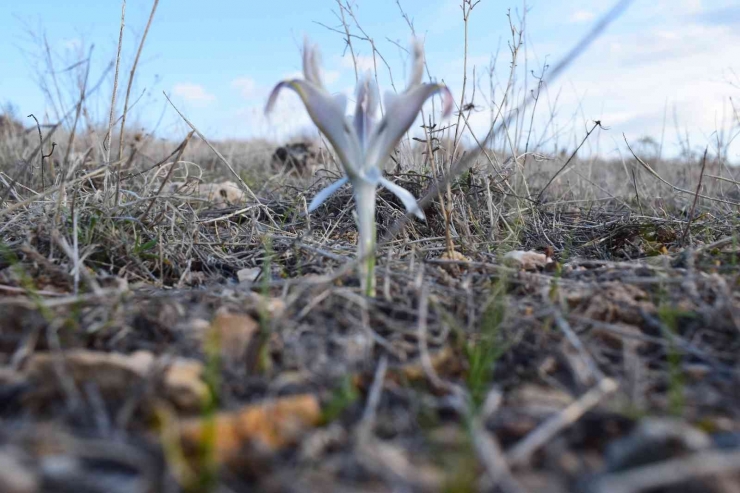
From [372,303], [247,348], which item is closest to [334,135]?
[372,303]

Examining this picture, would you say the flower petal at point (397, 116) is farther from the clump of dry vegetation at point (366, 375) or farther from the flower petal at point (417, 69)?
the clump of dry vegetation at point (366, 375)

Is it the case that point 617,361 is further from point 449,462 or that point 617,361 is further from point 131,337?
point 131,337

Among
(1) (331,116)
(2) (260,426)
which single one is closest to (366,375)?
(2) (260,426)

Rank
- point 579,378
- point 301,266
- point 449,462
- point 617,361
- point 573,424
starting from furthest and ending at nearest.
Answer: point 301,266 < point 617,361 < point 579,378 < point 573,424 < point 449,462

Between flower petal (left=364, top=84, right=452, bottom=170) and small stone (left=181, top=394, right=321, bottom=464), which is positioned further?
flower petal (left=364, top=84, right=452, bottom=170)

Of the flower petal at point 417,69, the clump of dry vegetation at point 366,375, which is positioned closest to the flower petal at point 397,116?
the flower petal at point 417,69

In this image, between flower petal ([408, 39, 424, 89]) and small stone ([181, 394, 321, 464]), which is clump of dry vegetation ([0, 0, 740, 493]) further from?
flower petal ([408, 39, 424, 89])

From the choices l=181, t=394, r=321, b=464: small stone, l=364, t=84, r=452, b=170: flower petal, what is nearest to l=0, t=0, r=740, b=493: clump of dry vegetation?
l=181, t=394, r=321, b=464: small stone
